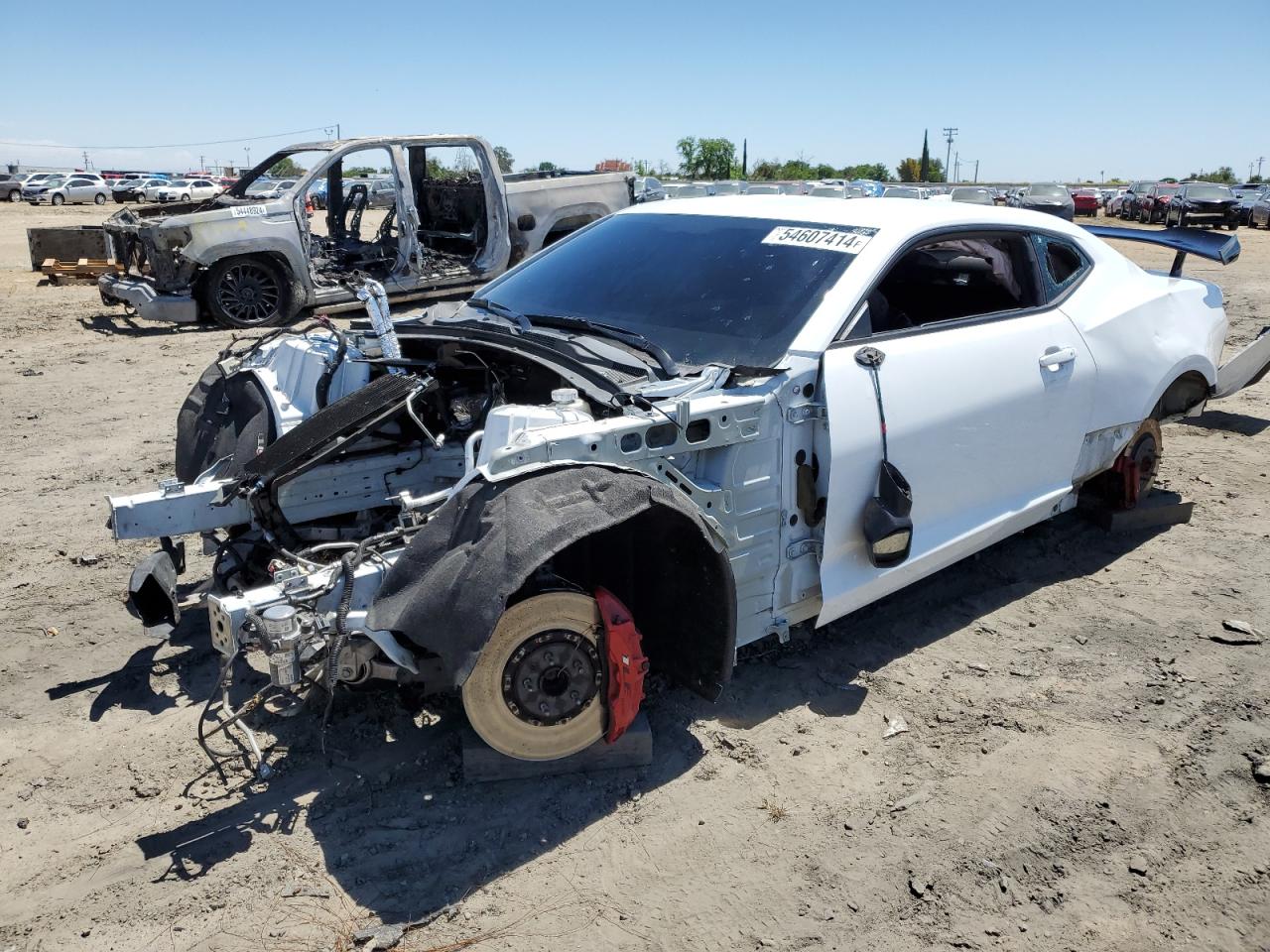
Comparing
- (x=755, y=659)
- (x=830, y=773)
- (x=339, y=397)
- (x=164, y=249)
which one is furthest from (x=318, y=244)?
(x=830, y=773)

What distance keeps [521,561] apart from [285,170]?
40.0ft

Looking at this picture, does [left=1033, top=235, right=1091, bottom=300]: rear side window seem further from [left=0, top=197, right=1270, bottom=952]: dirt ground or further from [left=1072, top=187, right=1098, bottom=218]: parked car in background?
[left=1072, top=187, right=1098, bottom=218]: parked car in background

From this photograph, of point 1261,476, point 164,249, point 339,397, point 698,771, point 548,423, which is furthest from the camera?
point 164,249

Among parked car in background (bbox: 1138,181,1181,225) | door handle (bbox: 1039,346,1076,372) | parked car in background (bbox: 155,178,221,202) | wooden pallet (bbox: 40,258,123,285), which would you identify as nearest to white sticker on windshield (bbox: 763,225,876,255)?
door handle (bbox: 1039,346,1076,372)

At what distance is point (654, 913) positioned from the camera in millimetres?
2680

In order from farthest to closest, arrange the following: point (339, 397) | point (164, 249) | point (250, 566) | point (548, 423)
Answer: point (164, 249) < point (339, 397) < point (250, 566) < point (548, 423)

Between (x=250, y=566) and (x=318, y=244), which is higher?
(x=318, y=244)

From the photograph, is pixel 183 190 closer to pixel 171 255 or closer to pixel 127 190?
pixel 127 190

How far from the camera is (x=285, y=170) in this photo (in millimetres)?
13227

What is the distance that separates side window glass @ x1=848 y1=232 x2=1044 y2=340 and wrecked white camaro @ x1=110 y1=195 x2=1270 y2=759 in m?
0.01

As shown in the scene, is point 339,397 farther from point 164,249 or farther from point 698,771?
point 164,249

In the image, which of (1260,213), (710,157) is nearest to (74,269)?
(1260,213)

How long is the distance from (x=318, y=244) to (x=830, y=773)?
9.97m

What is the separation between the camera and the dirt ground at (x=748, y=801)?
266cm
